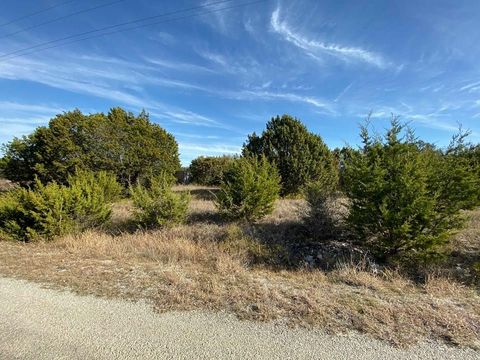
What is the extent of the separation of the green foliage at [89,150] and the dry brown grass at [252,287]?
45.7 ft

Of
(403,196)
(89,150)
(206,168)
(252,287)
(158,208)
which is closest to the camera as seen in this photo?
(252,287)

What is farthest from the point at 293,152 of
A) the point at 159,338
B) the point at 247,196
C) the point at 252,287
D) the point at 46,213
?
the point at 159,338

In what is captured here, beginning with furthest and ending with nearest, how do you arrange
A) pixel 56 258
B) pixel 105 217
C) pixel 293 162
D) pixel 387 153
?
1. pixel 293 162
2. pixel 105 217
3. pixel 387 153
4. pixel 56 258

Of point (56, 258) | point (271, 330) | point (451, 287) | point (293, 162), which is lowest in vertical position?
point (56, 258)

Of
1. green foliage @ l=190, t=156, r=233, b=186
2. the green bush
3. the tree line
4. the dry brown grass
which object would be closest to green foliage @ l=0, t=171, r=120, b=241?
the tree line

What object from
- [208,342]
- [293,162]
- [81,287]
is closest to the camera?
[208,342]

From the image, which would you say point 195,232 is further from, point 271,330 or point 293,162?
point 293,162

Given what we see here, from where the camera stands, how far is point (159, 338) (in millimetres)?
3178

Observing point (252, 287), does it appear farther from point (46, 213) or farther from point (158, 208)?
point (46, 213)

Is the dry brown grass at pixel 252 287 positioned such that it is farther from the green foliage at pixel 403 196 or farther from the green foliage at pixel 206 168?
the green foliage at pixel 206 168

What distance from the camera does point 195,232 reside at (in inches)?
382

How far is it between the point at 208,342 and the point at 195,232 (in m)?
6.69

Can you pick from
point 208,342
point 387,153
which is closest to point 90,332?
point 208,342

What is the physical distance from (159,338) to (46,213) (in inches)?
293
